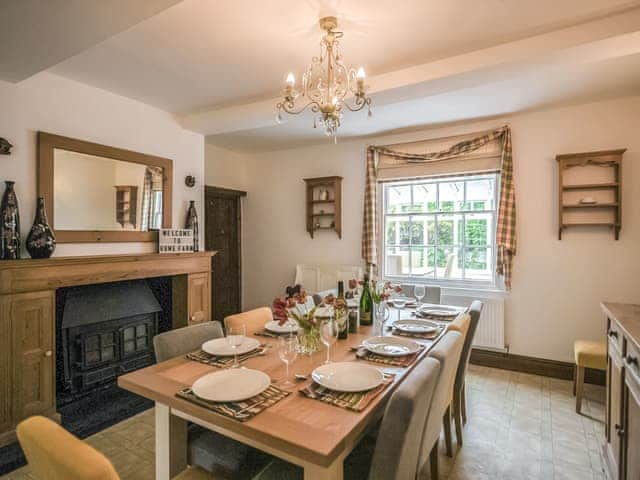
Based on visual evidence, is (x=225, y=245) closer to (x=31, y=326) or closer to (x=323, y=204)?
(x=323, y=204)

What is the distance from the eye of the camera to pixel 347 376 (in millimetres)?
1450

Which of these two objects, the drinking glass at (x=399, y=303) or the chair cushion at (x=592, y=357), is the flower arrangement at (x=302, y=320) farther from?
the chair cushion at (x=592, y=357)

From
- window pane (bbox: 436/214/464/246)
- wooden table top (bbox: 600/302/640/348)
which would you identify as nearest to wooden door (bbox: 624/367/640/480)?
wooden table top (bbox: 600/302/640/348)

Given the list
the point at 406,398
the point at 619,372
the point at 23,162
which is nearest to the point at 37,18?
the point at 23,162

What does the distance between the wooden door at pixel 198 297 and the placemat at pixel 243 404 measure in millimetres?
2345

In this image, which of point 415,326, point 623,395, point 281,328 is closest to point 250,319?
point 281,328

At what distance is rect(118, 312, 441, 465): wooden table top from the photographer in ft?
3.37

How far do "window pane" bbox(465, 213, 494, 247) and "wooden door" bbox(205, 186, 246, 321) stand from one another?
10.5 feet

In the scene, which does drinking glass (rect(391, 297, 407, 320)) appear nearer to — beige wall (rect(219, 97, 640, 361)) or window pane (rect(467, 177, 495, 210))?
beige wall (rect(219, 97, 640, 361))

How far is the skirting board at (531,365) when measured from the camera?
3.26 metres

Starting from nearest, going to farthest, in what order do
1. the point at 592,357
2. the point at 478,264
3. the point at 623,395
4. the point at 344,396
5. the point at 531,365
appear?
the point at 344,396, the point at 623,395, the point at 592,357, the point at 531,365, the point at 478,264

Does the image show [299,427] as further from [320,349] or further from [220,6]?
[220,6]

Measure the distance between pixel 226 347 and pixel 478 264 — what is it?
123 inches

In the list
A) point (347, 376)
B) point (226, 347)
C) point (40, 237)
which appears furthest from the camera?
point (40, 237)
